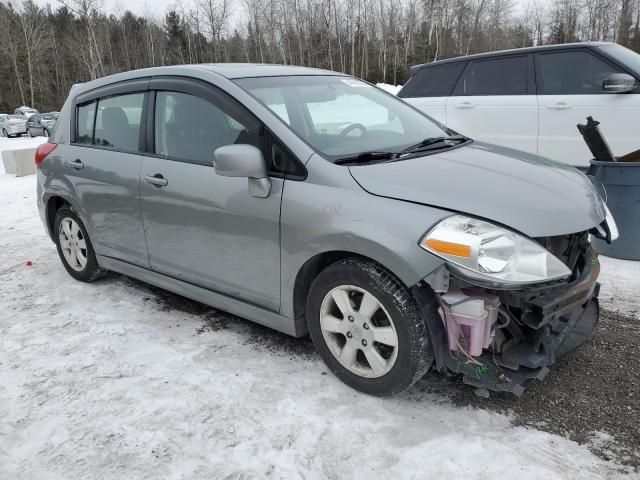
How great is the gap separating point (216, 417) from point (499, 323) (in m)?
1.49

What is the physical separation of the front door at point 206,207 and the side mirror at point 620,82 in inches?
161

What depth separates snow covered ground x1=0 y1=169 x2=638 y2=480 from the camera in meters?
2.31

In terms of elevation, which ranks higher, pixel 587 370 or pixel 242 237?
pixel 242 237

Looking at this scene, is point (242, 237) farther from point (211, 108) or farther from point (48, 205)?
point (48, 205)

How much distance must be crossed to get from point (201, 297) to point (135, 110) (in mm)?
1497

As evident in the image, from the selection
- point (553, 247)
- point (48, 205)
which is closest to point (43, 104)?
point (48, 205)

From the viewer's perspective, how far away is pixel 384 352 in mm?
2732

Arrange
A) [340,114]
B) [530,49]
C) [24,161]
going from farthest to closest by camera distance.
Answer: [24,161] → [530,49] → [340,114]

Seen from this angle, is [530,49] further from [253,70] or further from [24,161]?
[24,161]

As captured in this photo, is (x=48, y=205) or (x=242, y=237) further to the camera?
(x=48, y=205)

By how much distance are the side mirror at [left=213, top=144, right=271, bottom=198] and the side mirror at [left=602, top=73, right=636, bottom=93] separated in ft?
13.6

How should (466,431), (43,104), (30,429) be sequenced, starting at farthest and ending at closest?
(43,104) → (30,429) → (466,431)

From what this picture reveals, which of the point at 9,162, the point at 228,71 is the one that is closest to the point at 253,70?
Result: the point at 228,71

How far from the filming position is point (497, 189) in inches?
101
